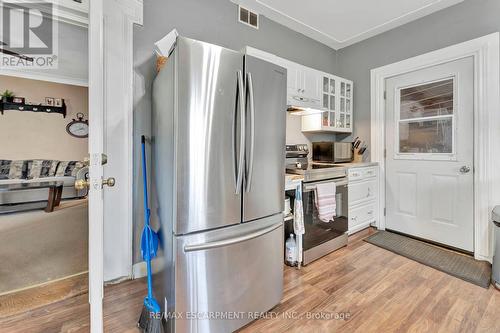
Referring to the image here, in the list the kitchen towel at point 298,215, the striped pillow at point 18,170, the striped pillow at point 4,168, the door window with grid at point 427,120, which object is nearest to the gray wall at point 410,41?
the door window with grid at point 427,120

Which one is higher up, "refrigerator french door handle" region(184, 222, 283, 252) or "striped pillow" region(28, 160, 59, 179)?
"striped pillow" region(28, 160, 59, 179)

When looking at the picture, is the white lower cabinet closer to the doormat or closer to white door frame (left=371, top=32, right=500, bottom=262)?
the doormat

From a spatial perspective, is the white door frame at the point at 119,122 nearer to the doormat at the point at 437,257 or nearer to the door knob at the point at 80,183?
the door knob at the point at 80,183

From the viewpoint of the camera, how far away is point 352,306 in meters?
1.64

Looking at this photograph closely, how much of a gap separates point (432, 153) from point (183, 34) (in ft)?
10.2

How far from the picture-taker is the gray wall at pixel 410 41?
2359 mm

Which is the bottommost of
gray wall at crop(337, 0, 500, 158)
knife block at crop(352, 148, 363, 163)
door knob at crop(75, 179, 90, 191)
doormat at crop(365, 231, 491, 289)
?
doormat at crop(365, 231, 491, 289)

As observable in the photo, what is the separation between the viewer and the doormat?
2.04 meters

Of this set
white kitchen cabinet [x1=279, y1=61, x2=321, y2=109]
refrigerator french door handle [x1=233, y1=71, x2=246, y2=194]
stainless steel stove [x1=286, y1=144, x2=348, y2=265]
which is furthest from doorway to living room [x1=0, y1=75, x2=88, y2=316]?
white kitchen cabinet [x1=279, y1=61, x2=321, y2=109]

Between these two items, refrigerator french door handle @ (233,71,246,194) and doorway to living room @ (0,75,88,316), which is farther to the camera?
doorway to living room @ (0,75,88,316)

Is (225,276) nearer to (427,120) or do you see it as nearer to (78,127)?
(427,120)

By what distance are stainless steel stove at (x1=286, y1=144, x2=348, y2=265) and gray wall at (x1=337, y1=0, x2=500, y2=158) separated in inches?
49.6

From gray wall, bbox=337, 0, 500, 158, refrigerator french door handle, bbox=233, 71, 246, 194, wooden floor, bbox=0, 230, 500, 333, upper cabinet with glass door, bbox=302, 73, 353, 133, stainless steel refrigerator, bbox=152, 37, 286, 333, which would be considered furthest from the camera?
upper cabinet with glass door, bbox=302, 73, 353, 133

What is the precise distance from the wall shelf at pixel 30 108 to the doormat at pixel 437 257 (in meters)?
5.48
